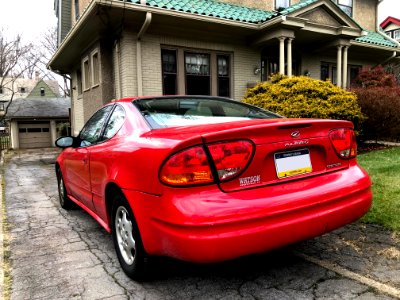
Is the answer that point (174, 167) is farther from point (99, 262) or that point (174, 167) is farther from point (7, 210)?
point (7, 210)

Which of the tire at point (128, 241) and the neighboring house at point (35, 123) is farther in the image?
the neighboring house at point (35, 123)

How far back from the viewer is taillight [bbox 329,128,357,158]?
2.74 metres

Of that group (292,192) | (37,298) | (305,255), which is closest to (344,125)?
(292,192)

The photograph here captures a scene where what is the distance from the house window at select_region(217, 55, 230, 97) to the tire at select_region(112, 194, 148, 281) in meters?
9.28

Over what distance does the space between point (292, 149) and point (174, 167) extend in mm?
875

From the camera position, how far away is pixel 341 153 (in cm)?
279

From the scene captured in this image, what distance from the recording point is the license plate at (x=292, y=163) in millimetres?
2426

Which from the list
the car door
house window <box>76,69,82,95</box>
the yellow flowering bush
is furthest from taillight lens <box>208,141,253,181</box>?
house window <box>76,69,82,95</box>

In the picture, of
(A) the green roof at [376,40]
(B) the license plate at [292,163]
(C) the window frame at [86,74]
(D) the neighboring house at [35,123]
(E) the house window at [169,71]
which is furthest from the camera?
(D) the neighboring house at [35,123]

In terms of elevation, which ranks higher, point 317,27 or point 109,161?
point 317,27

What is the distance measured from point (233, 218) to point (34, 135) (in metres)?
33.0

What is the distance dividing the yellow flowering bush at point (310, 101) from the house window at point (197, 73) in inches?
109

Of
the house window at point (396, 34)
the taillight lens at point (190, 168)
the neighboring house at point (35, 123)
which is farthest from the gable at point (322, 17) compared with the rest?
the house window at point (396, 34)

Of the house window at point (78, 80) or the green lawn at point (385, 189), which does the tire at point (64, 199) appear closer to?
the green lawn at point (385, 189)
